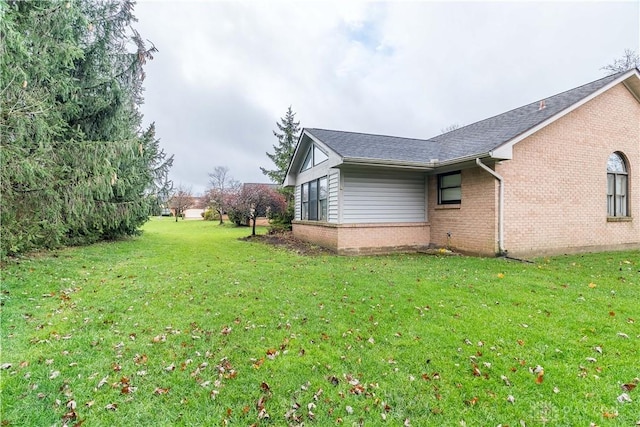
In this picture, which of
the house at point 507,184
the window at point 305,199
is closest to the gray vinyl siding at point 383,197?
the house at point 507,184

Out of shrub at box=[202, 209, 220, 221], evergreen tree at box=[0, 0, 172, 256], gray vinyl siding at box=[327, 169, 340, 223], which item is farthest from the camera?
shrub at box=[202, 209, 220, 221]

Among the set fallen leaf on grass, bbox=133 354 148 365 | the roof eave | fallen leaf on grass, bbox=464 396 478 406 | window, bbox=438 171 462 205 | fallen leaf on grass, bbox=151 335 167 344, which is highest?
the roof eave

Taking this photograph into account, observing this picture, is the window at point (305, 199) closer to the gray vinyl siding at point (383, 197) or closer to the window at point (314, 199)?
the window at point (314, 199)

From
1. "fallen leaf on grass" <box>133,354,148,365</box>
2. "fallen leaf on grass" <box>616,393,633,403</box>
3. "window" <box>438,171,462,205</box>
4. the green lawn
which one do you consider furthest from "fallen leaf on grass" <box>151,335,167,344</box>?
"window" <box>438,171,462,205</box>

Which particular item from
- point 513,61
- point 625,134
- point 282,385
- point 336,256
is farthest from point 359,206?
point 513,61

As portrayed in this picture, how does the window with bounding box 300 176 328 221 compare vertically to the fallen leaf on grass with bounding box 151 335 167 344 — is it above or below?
above

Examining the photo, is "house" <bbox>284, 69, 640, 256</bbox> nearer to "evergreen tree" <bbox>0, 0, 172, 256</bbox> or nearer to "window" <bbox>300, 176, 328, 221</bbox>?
"window" <bbox>300, 176, 328, 221</bbox>

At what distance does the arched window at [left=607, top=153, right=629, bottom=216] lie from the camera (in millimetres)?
10945

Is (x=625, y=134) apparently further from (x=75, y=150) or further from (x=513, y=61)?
(x=75, y=150)

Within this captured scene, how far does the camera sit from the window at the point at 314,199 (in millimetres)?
12361

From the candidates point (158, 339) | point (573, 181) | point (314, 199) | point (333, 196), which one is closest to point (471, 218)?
point (573, 181)

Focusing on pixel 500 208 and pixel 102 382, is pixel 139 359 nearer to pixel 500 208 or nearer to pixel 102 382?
pixel 102 382

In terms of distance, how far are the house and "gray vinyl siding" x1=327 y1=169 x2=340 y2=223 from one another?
0.23ft

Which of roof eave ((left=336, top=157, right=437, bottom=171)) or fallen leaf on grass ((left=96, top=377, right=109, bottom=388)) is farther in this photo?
roof eave ((left=336, top=157, right=437, bottom=171))
